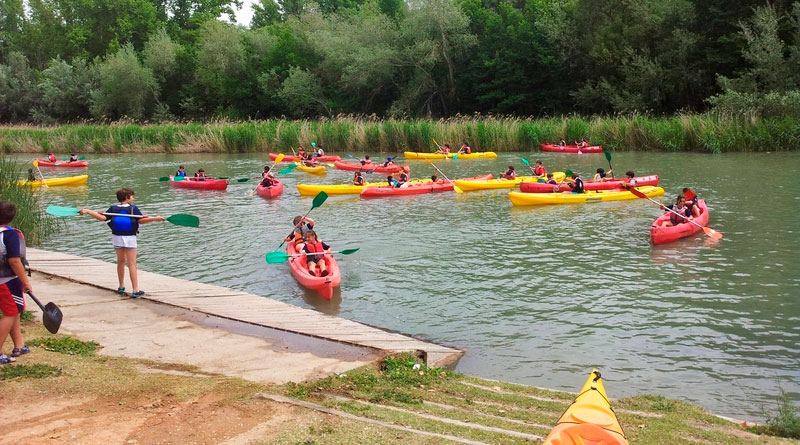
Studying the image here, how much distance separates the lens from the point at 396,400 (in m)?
4.98

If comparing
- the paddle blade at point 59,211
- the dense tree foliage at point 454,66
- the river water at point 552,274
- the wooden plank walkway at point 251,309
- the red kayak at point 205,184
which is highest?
the dense tree foliage at point 454,66

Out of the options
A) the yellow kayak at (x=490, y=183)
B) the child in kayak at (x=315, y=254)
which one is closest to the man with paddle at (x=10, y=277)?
the child in kayak at (x=315, y=254)

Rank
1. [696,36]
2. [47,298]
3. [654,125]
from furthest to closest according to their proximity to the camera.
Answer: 1. [696,36]
2. [654,125]
3. [47,298]

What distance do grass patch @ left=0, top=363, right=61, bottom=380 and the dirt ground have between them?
0.33 ft

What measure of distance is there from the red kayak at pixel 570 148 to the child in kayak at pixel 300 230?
18.4 metres

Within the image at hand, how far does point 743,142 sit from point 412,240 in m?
17.8

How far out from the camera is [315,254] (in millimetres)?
10242

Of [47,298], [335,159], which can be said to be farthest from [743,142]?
[47,298]

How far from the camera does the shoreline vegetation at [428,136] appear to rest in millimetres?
26172

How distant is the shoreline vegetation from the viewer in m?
26.2

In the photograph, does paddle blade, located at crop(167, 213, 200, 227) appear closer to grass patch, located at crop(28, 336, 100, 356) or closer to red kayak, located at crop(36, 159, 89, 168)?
grass patch, located at crop(28, 336, 100, 356)

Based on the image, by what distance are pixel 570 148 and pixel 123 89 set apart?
119 ft

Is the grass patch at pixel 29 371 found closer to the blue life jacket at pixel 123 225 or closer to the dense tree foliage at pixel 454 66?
the blue life jacket at pixel 123 225

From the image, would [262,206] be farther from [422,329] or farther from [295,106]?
[295,106]
